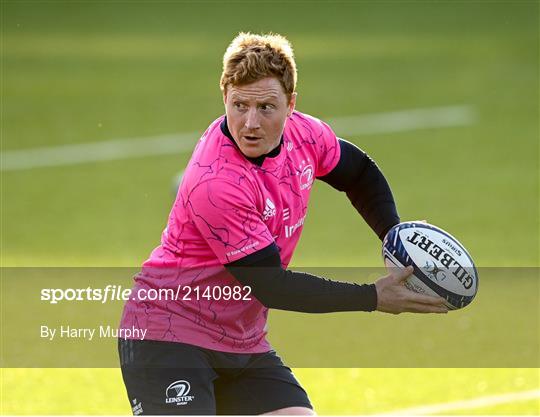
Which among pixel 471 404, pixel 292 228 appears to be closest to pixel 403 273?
pixel 292 228

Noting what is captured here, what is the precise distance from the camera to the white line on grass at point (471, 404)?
9.53 meters

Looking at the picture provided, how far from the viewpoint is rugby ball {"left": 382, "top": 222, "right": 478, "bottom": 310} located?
285 inches

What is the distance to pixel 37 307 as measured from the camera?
39.9 ft

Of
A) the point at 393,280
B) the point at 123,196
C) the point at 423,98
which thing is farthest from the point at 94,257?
Result: the point at 423,98

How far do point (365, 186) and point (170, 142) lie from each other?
1221 centimetres

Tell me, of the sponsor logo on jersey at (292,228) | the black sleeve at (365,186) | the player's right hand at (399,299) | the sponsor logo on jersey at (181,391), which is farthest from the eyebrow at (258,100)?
the sponsor logo on jersey at (181,391)

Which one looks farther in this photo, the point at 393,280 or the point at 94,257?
the point at 94,257

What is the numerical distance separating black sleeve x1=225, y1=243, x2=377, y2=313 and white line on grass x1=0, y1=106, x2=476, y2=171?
12301mm

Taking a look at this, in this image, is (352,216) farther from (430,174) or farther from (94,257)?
(94,257)

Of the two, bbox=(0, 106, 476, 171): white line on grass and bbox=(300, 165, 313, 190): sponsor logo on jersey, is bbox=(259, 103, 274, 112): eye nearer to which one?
bbox=(300, 165, 313, 190): sponsor logo on jersey

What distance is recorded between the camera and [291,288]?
265 inches

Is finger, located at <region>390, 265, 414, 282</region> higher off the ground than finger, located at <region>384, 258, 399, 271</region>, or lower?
lower

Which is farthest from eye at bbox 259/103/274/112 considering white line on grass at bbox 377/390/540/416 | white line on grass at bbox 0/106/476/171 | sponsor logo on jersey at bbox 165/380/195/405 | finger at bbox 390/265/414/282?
white line on grass at bbox 0/106/476/171

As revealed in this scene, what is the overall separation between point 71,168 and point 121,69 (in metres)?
6.41
